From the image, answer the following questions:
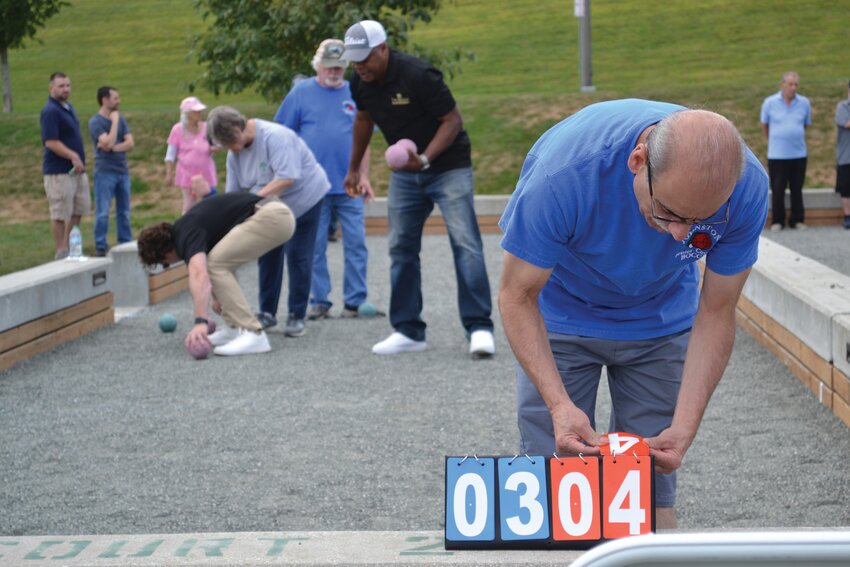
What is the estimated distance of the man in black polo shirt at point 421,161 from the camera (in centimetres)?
705

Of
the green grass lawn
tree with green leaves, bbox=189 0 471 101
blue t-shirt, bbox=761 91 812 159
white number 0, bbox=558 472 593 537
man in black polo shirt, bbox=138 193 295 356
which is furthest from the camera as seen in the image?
the green grass lawn

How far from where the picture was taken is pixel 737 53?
3650 centimetres

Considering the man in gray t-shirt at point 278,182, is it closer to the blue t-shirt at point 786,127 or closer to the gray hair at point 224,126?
the gray hair at point 224,126

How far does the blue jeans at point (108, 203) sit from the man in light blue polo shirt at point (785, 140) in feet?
25.0

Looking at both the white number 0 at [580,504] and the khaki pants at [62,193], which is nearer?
the white number 0 at [580,504]

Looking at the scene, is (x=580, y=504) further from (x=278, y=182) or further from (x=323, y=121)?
(x=323, y=121)

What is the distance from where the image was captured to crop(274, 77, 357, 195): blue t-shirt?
9.62 m

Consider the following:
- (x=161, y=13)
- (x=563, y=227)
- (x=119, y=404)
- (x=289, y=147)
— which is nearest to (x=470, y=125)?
(x=289, y=147)

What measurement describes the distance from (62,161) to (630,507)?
10.4m

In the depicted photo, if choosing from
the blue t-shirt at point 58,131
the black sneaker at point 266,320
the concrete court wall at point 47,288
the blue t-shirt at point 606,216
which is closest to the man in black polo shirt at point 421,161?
the black sneaker at point 266,320

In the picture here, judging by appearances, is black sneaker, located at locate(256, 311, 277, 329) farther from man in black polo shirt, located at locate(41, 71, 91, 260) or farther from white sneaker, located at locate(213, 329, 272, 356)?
man in black polo shirt, located at locate(41, 71, 91, 260)

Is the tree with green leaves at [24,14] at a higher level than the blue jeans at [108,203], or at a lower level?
higher

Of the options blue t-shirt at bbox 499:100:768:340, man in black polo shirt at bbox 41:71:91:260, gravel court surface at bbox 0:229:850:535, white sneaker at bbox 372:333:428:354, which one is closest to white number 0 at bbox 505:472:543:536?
blue t-shirt at bbox 499:100:768:340

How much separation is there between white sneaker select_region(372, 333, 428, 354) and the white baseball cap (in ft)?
5.75
